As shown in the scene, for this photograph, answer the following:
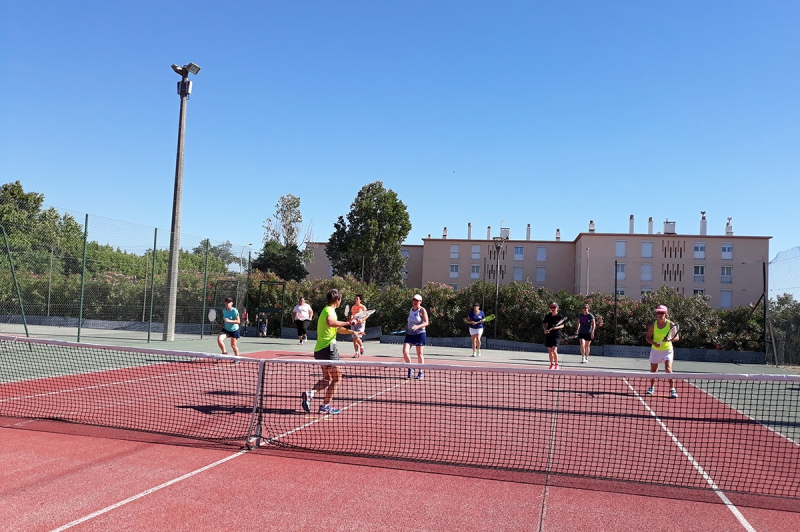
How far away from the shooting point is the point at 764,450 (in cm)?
706

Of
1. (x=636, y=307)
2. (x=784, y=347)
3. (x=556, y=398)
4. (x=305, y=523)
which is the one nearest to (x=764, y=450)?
(x=556, y=398)

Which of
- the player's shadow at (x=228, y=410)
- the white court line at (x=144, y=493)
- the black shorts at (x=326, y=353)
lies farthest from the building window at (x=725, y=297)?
the white court line at (x=144, y=493)

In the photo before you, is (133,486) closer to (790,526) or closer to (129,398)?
(129,398)

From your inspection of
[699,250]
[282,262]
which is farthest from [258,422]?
[699,250]

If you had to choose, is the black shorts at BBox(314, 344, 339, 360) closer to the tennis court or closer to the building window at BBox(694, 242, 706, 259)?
the tennis court

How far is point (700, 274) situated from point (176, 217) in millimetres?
47816

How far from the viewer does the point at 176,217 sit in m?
19.2

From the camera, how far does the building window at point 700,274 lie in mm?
52969

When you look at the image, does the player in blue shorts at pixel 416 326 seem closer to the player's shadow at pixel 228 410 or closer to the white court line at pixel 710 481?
the player's shadow at pixel 228 410

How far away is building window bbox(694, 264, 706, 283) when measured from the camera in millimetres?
52969

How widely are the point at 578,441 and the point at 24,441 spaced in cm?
617

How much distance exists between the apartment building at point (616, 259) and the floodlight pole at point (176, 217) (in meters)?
30.9

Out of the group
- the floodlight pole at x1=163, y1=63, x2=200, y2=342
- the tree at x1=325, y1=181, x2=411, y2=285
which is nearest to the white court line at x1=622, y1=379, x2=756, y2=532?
the floodlight pole at x1=163, y1=63, x2=200, y2=342

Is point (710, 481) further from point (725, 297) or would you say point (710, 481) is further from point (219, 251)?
point (725, 297)
